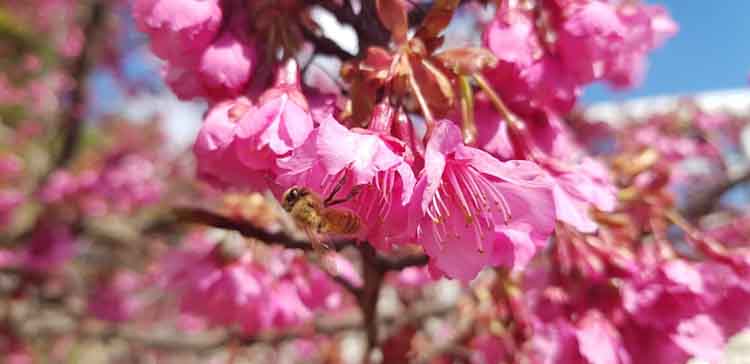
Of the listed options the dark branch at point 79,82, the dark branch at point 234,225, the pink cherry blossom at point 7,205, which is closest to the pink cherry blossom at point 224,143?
the dark branch at point 234,225

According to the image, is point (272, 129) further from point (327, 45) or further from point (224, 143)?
point (327, 45)

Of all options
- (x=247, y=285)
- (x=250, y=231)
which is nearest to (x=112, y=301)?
(x=247, y=285)

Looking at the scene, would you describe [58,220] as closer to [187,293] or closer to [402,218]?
[187,293]

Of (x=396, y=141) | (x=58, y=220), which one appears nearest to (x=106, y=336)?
(x=58, y=220)

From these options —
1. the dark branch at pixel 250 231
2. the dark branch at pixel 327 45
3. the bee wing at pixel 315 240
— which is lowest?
the dark branch at pixel 250 231

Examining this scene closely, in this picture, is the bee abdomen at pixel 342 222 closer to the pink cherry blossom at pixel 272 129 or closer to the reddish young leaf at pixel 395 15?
the pink cherry blossom at pixel 272 129
